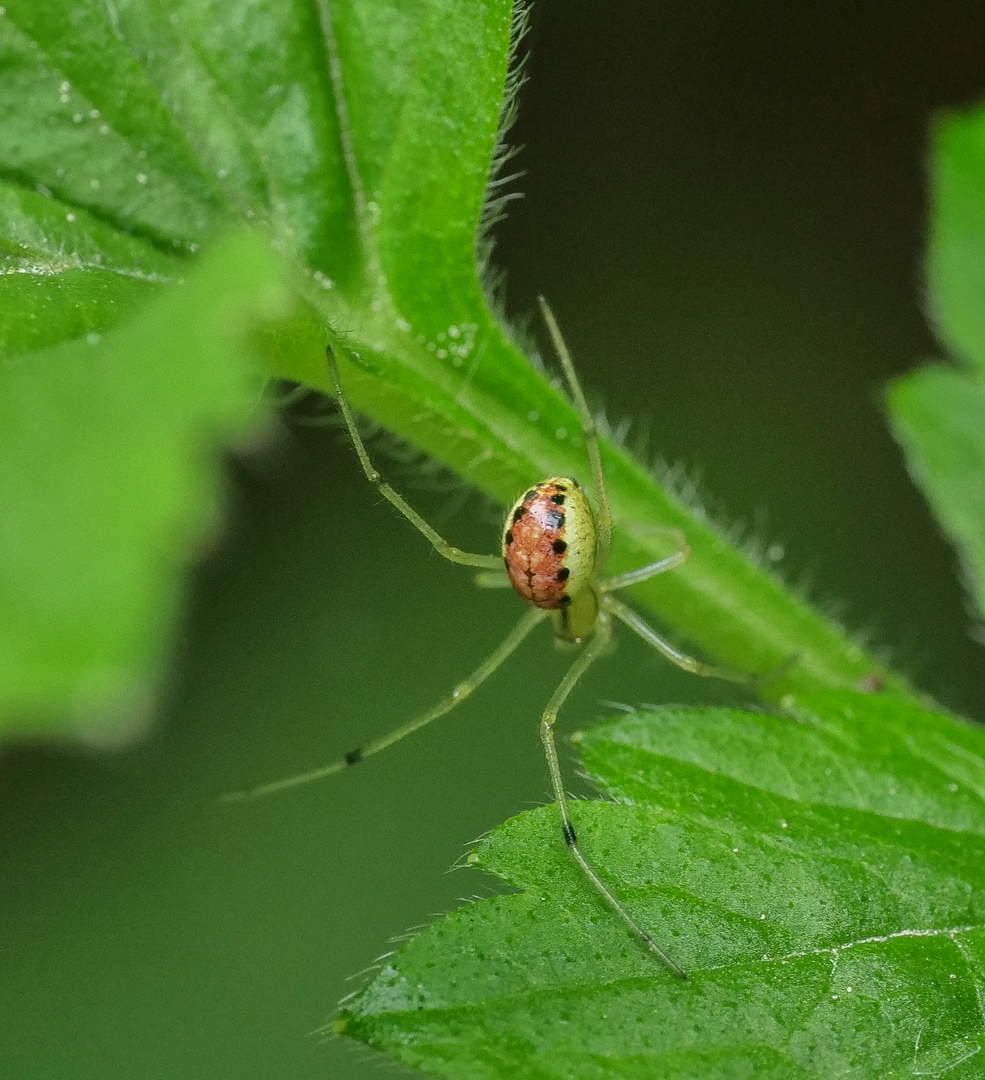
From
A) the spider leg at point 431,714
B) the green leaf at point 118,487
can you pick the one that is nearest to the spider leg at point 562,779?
the spider leg at point 431,714

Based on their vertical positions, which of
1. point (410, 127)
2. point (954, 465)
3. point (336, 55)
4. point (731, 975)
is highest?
point (336, 55)

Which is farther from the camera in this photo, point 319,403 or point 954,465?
point 954,465

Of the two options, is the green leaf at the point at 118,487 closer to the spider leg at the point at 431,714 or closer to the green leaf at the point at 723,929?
the green leaf at the point at 723,929

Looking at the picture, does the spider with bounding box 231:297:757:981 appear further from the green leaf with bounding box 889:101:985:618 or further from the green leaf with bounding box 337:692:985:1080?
the green leaf with bounding box 889:101:985:618

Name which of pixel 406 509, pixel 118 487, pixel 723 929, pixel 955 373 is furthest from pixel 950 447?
pixel 118 487

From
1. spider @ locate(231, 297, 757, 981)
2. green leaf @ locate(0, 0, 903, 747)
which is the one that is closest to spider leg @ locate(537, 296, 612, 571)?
spider @ locate(231, 297, 757, 981)

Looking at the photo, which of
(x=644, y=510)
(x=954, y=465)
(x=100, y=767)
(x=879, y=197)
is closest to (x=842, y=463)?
(x=879, y=197)

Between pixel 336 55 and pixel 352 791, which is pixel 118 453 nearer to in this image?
pixel 336 55
